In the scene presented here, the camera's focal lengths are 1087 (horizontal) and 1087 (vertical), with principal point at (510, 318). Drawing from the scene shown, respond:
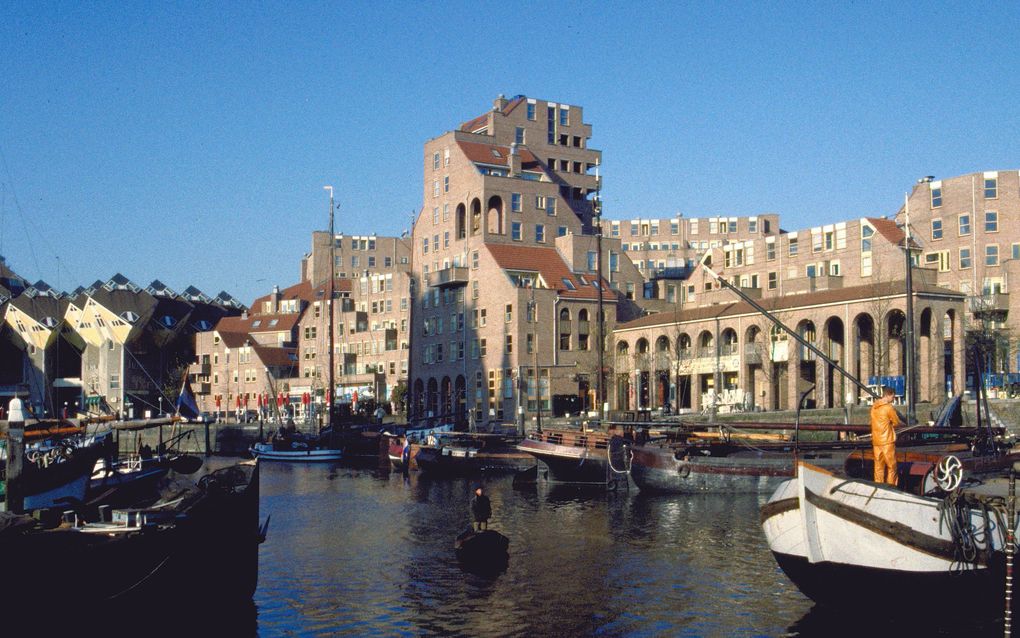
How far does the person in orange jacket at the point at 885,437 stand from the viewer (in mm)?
25312

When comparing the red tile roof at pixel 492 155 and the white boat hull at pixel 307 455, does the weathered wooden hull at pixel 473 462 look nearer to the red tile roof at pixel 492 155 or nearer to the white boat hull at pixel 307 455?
the white boat hull at pixel 307 455

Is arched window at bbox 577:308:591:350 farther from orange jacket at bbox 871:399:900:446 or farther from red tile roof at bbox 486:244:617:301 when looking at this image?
orange jacket at bbox 871:399:900:446

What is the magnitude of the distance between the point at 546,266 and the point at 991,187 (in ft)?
138

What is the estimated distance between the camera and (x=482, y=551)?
34188 millimetres

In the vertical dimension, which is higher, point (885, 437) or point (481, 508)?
point (885, 437)

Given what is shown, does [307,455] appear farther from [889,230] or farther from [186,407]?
[889,230]

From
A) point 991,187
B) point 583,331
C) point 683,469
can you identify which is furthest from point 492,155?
point 683,469

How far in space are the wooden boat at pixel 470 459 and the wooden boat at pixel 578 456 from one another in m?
11.2

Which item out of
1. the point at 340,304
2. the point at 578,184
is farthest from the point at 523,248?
the point at 340,304

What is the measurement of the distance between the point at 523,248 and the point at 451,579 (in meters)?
82.6

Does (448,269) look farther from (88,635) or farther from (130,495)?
(88,635)

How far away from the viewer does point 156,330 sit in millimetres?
164750

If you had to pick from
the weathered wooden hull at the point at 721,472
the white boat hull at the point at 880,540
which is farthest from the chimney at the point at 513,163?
the white boat hull at the point at 880,540

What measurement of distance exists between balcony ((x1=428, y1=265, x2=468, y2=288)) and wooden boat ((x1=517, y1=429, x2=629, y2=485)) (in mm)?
52378
